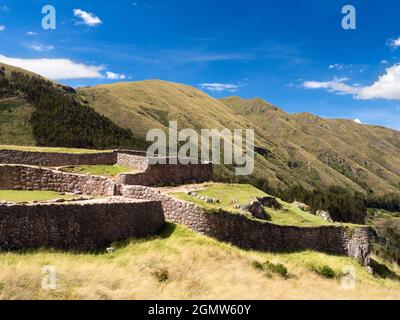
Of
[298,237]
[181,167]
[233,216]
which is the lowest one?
[298,237]

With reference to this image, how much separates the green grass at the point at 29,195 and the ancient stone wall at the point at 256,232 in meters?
3.76

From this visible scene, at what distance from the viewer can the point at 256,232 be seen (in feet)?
82.2

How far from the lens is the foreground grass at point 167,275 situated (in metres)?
13.4

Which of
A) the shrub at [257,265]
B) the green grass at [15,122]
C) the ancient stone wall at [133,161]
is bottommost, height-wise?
the shrub at [257,265]

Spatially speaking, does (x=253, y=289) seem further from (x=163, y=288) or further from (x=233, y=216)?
(x=233, y=216)

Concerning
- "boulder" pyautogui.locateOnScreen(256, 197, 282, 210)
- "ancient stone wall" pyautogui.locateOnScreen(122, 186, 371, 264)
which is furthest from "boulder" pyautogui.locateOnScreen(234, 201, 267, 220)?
"boulder" pyautogui.locateOnScreen(256, 197, 282, 210)

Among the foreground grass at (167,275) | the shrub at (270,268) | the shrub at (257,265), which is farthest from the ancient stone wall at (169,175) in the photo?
the shrub at (270,268)

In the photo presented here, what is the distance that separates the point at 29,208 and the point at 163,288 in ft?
18.3

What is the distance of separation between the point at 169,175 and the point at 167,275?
18.5 meters

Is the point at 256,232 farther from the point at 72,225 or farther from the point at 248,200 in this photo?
the point at 72,225

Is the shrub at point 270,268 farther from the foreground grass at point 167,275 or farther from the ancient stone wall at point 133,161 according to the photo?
the ancient stone wall at point 133,161

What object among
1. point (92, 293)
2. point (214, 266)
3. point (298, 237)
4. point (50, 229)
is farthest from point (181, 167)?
point (92, 293)

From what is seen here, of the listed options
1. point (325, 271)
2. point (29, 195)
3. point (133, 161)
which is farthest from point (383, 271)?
point (29, 195)

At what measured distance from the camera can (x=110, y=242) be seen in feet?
61.8
